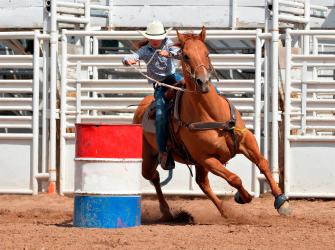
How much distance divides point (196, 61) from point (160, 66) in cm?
139

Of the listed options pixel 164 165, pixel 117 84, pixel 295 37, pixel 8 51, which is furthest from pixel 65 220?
pixel 8 51

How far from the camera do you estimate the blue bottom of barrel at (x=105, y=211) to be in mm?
9445

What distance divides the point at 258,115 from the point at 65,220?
3323 millimetres

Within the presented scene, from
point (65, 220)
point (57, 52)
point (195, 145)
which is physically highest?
point (57, 52)

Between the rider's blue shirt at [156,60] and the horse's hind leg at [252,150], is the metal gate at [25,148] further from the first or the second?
the horse's hind leg at [252,150]

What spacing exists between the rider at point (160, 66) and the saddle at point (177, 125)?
0.07 m

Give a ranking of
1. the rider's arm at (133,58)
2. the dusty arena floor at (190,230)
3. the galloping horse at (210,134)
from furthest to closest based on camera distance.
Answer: the rider's arm at (133,58)
the galloping horse at (210,134)
the dusty arena floor at (190,230)

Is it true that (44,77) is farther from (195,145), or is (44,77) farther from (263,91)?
(195,145)

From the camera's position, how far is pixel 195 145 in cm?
998

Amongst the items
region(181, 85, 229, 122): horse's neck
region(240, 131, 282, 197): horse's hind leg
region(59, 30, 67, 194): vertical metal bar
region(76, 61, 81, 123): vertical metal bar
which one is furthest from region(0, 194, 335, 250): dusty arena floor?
region(76, 61, 81, 123): vertical metal bar

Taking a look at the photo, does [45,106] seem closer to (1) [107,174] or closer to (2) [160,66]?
(2) [160,66]

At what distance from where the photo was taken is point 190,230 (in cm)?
913

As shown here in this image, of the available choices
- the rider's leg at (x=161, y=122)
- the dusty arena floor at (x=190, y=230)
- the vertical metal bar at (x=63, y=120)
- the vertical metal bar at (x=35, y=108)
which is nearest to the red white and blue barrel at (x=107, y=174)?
the dusty arena floor at (x=190, y=230)

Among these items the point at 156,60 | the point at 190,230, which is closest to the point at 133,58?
the point at 156,60
